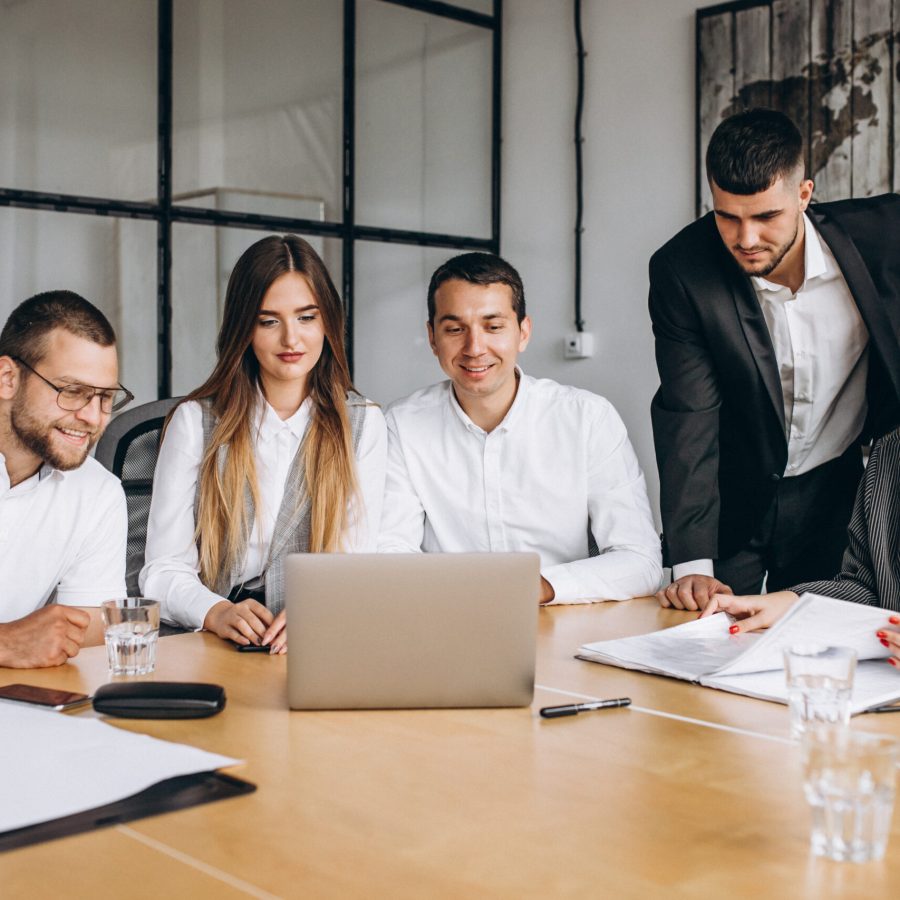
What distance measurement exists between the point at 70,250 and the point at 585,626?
8.99 feet

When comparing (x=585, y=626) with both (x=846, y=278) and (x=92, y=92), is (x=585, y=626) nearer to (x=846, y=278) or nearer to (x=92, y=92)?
(x=846, y=278)

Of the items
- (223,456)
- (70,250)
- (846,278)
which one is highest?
(70,250)

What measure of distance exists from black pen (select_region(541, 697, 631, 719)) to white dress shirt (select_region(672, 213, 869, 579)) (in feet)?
3.68

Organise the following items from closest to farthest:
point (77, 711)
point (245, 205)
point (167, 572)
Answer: point (77, 711) → point (167, 572) → point (245, 205)

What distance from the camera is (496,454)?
250 cm

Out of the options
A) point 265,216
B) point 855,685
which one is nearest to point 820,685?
point 855,685

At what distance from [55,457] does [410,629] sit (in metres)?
0.89

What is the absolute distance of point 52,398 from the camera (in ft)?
6.26

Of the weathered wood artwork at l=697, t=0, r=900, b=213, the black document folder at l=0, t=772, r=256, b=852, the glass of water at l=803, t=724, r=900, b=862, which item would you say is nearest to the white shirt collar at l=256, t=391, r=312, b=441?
the black document folder at l=0, t=772, r=256, b=852

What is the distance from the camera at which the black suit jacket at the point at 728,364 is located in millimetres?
2336

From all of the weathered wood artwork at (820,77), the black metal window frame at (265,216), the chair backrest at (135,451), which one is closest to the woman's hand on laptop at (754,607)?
the chair backrest at (135,451)

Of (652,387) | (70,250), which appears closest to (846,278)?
(652,387)

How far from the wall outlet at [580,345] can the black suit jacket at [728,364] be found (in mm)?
2212

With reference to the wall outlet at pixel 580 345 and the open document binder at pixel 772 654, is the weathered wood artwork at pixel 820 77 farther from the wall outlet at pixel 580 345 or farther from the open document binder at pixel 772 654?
the open document binder at pixel 772 654
